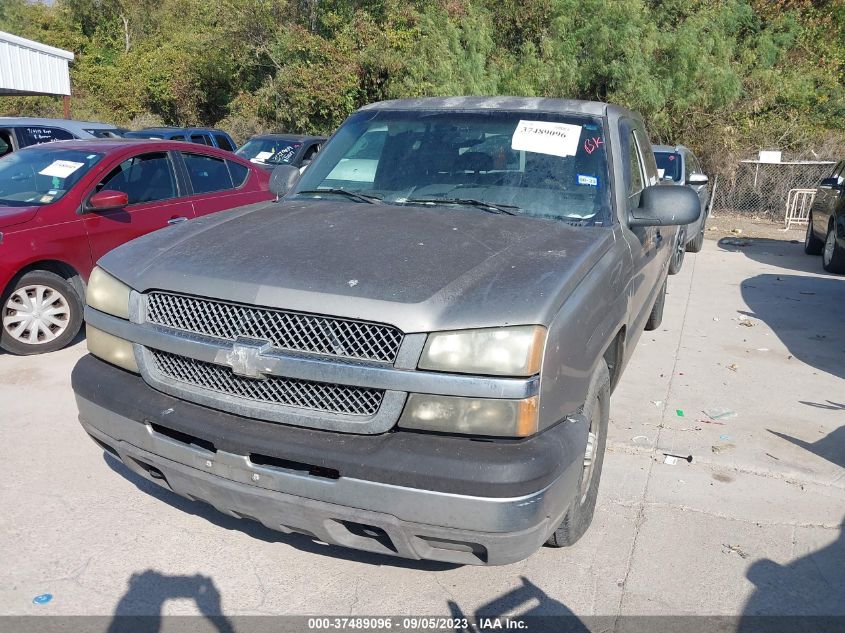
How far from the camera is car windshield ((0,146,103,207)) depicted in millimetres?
6453

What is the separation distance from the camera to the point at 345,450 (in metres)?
2.64

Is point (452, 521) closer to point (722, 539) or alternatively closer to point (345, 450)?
point (345, 450)

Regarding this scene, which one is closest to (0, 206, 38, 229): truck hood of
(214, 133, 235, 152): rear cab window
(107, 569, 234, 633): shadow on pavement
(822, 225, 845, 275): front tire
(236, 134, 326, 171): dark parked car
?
(107, 569, 234, 633): shadow on pavement

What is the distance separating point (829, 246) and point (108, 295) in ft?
33.6

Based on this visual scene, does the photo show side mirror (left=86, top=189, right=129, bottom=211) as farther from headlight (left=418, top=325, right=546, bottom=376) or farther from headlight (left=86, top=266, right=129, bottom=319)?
headlight (left=418, top=325, right=546, bottom=376)

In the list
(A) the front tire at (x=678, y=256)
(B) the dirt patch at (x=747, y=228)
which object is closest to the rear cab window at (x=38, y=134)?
(A) the front tire at (x=678, y=256)

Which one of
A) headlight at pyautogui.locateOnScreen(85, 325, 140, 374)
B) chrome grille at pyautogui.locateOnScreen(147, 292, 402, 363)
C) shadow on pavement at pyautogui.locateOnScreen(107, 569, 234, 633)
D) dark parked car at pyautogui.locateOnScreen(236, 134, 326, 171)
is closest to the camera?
chrome grille at pyautogui.locateOnScreen(147, 292, 402, 363)

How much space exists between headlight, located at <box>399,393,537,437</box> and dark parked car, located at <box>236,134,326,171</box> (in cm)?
1221

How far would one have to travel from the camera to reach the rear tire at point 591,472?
332 cm

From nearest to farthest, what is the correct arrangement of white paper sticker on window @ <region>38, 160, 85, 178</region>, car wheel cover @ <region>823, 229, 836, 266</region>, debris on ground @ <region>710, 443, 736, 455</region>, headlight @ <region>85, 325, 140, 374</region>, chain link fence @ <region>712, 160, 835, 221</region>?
1. headlight @ <region>85, 325, 140, 374</region>
2. debris on ground @ <region>710, 443, 736, 455</region>
3. white paper sticker on window @ <region>38, 160, 85, 178</region>
4. car wheel cover @ <region>823, 229, 836, 266</region>
5. chain link fence @ <region>712, 160, 835, 221</region>

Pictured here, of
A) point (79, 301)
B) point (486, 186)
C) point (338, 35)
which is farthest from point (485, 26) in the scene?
point (486, 186)

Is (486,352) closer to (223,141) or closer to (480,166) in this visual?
(480,166)

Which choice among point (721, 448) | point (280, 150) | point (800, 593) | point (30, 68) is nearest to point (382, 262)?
point (800, 593)

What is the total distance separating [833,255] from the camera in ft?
34.3
